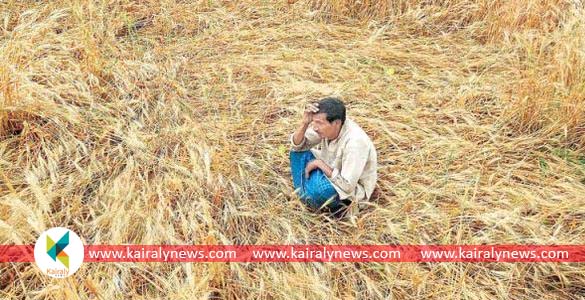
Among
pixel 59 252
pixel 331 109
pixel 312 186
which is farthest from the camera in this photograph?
pixel 312 186

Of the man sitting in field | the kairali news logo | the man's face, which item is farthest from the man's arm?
the kairali news logo

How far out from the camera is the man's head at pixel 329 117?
7.75 feet

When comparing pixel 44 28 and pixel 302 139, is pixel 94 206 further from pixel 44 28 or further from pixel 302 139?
pixel 44 28

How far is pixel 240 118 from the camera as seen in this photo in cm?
313

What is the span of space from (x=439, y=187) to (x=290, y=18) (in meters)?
1.90

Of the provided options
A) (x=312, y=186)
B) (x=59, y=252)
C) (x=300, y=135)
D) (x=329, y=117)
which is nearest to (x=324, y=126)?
(x=329, y=117)

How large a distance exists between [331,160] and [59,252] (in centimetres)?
119

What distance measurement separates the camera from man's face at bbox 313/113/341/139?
2.38m

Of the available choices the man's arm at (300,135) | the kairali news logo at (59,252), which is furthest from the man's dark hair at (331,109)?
the kairali news logo at (59,252)

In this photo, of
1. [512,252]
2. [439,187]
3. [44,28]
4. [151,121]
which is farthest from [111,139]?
[512,252]

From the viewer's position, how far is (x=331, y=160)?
8.43 feet

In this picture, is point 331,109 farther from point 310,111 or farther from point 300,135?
point 300,135

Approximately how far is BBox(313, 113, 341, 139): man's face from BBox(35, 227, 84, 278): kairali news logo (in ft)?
3.54

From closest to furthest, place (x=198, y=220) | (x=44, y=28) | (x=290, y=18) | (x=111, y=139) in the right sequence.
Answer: (x=198, y=220)
(x=111, y=139)
(x=44, y=28)
(x=290, y=18)
